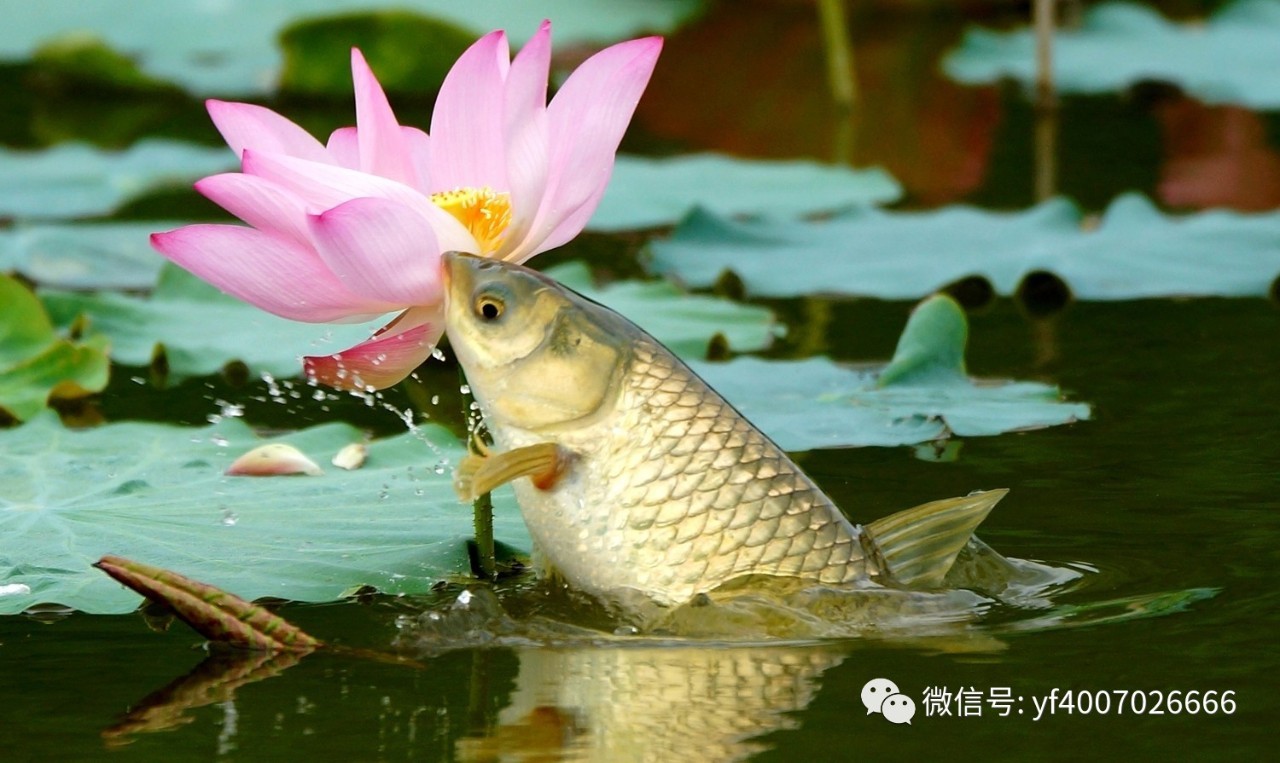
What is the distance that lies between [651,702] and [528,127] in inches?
30.8

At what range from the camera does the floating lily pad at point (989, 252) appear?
16.3 ft

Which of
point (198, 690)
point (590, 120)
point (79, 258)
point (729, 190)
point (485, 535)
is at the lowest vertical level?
point (198, 690)

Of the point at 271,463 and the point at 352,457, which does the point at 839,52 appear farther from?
the point at 271,463

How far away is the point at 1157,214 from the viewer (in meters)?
5.49

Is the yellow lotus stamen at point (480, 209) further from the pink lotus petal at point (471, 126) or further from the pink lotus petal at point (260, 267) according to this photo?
the pink lotus petal at point (260, 267)

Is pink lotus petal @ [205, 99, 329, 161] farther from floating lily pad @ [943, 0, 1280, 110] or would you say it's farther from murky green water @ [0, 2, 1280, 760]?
floating lily pad @ [943, 0, 1280, 110]

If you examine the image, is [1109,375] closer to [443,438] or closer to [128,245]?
[443,438]

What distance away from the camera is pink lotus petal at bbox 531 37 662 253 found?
2469mm

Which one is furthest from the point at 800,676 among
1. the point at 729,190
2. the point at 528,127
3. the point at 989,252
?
the point at 729,190

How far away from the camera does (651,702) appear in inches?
84.5

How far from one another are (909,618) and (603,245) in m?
3.96

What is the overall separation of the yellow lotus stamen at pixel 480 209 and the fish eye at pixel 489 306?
0.45ft

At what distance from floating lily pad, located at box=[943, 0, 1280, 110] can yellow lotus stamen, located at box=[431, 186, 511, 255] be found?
6.87 m

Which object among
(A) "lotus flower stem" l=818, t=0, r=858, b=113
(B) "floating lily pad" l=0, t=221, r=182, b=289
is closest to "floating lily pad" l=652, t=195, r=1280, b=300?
(B) "floating lily pad" l=0, t=221, r=182, b=289
